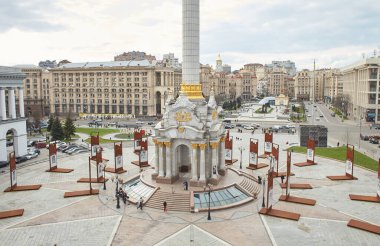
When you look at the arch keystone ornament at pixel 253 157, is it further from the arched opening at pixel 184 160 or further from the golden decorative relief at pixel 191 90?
the golden decorative relief at pixel 191 90

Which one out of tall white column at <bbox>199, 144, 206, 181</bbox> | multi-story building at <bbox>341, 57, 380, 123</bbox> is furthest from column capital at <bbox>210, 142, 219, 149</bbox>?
multi-story building at <bbox>341, 57, 380, 123</bbox>

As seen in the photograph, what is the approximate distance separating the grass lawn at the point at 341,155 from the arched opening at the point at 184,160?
89.6 feet

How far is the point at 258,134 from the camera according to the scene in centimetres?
8869

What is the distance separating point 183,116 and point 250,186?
37.5 feet

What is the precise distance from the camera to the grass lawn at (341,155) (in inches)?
2146

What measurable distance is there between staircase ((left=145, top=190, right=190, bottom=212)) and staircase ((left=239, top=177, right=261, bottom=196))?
7.38 metres

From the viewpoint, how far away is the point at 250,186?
42.1m

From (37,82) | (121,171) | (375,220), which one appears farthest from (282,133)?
(37,82)

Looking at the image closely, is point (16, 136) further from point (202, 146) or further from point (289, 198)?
point (289, 198)

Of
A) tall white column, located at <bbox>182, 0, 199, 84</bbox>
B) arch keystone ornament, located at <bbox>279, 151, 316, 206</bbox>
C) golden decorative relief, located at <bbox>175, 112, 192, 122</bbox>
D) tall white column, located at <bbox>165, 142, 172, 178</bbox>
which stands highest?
tall white column, located at <bbox>182, 0, 199, 84</bbox>

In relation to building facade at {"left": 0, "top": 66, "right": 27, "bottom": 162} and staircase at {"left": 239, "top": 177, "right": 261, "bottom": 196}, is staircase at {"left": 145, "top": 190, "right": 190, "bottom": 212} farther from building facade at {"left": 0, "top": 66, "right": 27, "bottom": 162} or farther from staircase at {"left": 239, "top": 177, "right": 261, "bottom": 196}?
building facade at {"left": 0, "top": 66, "right": 27, "bottom": 162}

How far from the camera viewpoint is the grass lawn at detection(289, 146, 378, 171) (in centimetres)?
5450

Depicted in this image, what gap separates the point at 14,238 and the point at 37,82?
125 m

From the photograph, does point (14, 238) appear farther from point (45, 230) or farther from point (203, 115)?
point (203, 115)
